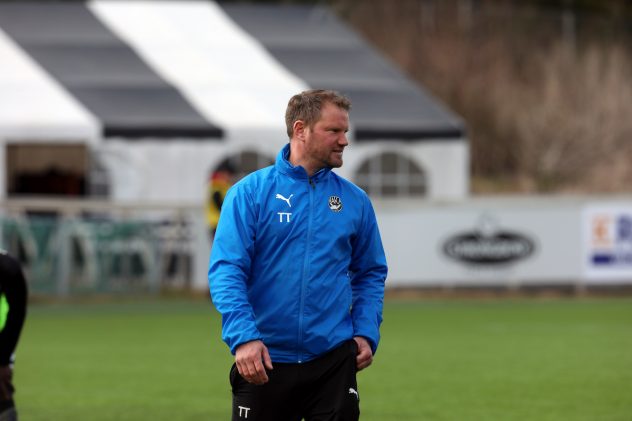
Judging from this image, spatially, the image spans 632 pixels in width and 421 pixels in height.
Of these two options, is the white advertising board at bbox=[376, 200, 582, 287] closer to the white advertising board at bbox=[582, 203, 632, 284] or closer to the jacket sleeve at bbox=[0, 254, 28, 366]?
the white advertising board at bbox=[582, 203, 632, 284]

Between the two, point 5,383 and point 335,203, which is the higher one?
point 335,203

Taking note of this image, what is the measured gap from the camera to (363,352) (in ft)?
19.9

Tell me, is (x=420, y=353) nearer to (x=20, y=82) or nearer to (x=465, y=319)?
(x=465, y=319)

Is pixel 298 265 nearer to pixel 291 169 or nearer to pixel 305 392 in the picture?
pixel 291 169

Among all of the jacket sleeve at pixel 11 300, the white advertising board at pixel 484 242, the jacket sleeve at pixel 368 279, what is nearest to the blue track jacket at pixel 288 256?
the jacket sleeve at pixel 368 279

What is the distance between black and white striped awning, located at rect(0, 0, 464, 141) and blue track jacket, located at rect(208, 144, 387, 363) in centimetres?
1806

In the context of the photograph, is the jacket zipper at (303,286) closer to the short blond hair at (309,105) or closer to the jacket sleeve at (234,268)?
the jacket sleeve at (234,268)

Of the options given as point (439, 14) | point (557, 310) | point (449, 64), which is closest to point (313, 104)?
point (557, 310)

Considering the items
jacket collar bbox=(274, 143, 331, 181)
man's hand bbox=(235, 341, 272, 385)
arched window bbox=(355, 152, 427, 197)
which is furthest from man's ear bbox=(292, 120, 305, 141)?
arched window bbox=(355, 152, 427, 197)

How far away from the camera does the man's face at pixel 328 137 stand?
5875 millimetres

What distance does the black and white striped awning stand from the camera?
79.2 feet

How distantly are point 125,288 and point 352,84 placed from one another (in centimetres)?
557

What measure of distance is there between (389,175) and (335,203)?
63.4 ft

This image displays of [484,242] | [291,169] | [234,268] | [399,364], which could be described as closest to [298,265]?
[234,268]
